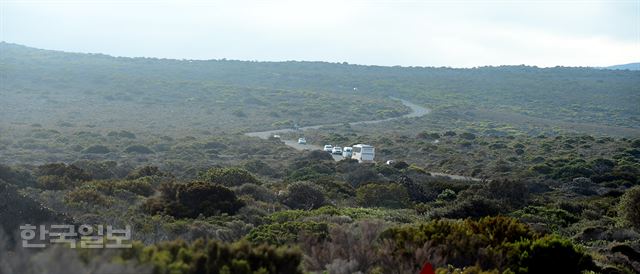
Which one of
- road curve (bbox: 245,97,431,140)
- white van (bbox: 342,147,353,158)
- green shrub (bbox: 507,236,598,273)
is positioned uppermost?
green shrub (bbox: 507,236,598,273)

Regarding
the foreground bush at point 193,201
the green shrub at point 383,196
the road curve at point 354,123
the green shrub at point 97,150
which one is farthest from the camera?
the road curve at point 354,123

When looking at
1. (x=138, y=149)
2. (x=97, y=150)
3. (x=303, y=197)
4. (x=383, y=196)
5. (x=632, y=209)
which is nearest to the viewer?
(x=632, y=209)

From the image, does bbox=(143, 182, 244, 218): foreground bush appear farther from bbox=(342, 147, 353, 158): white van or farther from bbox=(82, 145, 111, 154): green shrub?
bbox=(342, 147, 353, 158): white van

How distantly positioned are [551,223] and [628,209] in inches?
61.9

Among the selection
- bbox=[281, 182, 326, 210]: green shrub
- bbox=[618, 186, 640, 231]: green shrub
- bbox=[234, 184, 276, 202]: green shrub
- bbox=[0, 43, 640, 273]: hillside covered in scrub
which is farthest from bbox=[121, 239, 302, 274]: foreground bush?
bbox=[618, 186, 640, 231]: green shrub

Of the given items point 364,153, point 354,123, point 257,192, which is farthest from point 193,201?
point 354,123

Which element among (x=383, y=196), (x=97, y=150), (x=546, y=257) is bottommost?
(x=97, y=150)

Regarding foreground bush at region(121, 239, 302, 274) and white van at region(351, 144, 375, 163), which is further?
white van at region(351, 144, 375, 163)

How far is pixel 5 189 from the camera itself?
1093 cm

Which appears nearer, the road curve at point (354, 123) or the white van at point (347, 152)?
the white van at point (347, 152)

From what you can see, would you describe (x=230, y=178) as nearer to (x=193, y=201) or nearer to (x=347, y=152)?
(x=193, y=201)

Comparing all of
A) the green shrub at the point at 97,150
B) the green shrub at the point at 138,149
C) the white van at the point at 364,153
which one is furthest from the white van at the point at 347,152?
the green shrub at the point at 97,150

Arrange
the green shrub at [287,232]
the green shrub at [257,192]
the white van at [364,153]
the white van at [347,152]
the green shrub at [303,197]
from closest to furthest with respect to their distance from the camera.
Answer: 1. the green shrub at [287,232]
2. the green shrub at [303,197]
3. the green shrub at [257,192]
4. the white van at [364,153]
5. the white van at [347,152]

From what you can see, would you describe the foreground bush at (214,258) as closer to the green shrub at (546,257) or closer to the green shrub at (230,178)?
the green shrub at (546,257)
